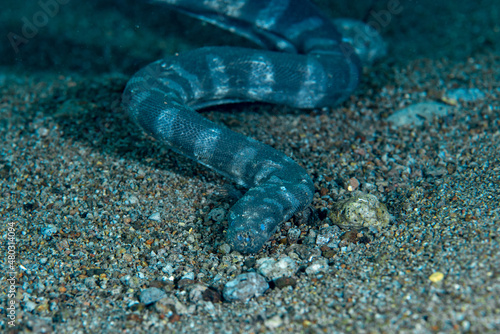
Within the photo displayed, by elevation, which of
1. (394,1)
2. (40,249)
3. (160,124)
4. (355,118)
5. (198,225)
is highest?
(394,1)

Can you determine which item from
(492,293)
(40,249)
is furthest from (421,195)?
(40,249)

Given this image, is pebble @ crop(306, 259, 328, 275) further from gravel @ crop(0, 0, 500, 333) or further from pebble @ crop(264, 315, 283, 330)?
pebble @ crop(264, 315, 283, 330)

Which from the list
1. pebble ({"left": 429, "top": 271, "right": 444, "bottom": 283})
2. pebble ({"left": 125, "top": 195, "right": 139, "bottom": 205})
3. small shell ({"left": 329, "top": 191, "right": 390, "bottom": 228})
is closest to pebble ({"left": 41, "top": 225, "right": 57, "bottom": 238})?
pebble ({"left": 125, "top": 195, "right": 139, "bottom": 205})

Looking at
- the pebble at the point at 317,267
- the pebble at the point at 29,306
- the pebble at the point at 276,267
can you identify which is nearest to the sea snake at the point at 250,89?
the pebble at the point at 276,267

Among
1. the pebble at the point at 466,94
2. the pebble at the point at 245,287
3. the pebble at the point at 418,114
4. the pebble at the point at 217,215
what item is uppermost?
the pebble at the point at 466,94

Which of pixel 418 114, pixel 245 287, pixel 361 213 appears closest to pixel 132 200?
pixel 245 287

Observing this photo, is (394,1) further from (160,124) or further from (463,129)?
(160,124)

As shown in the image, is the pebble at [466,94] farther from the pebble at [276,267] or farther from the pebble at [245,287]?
the pebble at [245,287]
